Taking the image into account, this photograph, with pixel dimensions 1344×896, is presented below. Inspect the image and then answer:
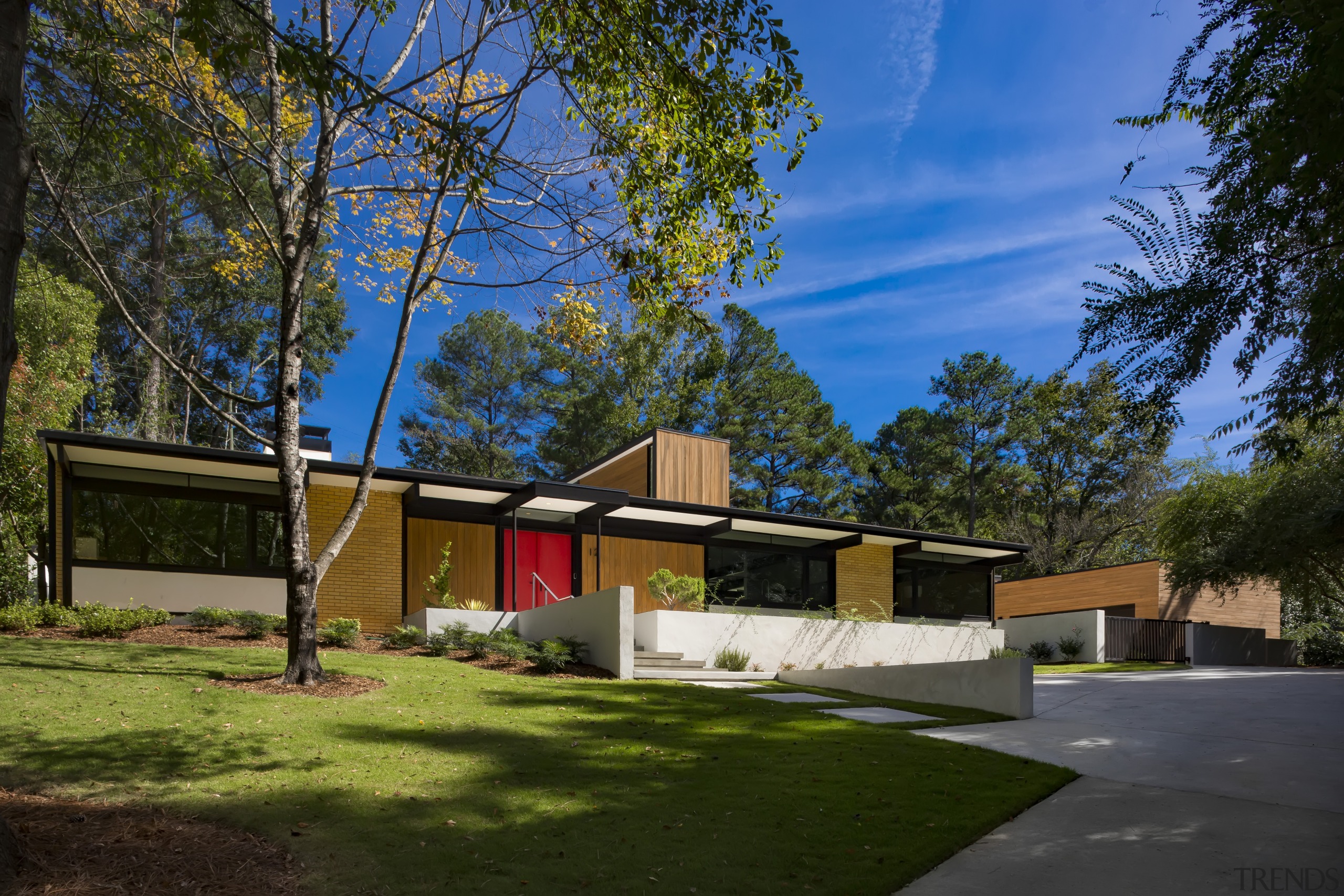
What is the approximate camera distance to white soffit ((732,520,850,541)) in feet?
61.8

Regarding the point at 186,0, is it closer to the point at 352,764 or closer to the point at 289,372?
the point at 289,372

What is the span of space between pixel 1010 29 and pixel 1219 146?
9.59ft

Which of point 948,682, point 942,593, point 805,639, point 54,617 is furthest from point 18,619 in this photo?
point 942,593

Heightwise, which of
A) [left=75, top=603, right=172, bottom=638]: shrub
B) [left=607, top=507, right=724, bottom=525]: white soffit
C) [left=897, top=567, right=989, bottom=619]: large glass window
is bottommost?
[left=897, top=567, right=989, bottom=619]: large glass window

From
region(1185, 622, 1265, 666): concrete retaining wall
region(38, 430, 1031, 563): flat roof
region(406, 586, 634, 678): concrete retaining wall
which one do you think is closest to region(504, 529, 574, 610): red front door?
region(38, 430, 1031, 563): flat roof

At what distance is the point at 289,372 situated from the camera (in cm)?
909

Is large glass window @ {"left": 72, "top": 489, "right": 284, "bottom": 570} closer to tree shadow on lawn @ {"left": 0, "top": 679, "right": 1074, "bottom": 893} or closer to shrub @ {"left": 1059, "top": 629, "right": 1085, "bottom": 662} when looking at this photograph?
tree shadow on lawn @ {"left": 0, "top": 679, "right": 1074, "bottom": 893}

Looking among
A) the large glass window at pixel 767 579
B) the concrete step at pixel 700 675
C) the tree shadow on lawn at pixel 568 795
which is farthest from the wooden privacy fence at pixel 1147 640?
the tree shadow on lawn at pixel 568 795

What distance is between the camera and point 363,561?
50.0 feet

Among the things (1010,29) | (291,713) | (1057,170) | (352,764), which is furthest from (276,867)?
(1057,170)

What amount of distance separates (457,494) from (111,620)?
6.04 meters

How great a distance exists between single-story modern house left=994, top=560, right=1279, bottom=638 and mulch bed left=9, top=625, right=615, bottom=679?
59.0 feet

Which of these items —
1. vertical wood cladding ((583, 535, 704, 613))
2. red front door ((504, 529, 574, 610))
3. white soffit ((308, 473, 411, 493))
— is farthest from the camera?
vertical wood cladding ((583, 535, 704, 613))

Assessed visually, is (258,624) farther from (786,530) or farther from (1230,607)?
(1230,607)
